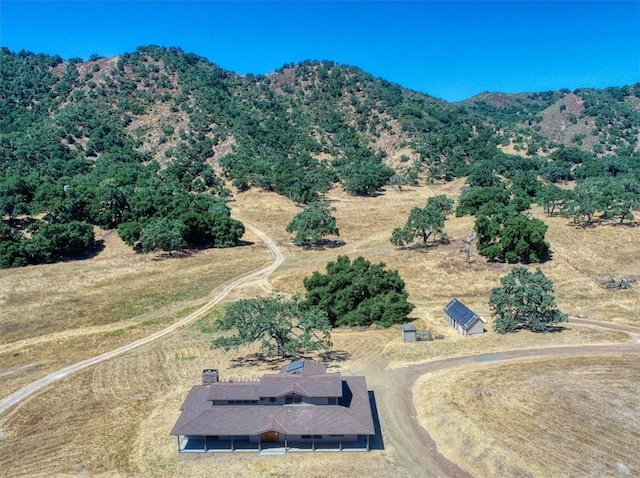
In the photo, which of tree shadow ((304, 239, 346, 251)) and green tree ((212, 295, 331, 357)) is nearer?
green tree ((212, 295, 331, 357))

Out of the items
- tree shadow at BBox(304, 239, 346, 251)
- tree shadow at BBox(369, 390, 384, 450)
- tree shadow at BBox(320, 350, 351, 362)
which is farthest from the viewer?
tree shadow at BBox(304, 239, 346, 251)

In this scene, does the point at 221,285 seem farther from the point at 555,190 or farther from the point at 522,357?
the point at 555,190

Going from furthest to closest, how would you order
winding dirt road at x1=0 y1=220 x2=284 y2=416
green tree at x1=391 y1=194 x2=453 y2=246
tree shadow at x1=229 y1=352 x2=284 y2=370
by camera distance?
green tree at x1=391 y1=194 x2=453 y2=246 < tree shadow at x1=229 y1=352 x2=284 y2=370 < winding dirt road at x1=0 y1=220 x2=284 y2=416

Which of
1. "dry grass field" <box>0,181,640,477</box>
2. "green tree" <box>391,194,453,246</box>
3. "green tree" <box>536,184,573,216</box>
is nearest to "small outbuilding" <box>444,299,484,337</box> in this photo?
"dry grass field" <box>0,181,640,477</box>

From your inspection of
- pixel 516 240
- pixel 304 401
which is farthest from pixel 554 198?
pixel 304 401

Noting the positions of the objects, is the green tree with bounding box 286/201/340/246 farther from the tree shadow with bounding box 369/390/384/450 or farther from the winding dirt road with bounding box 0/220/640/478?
the tree shadow with bounding box 369/390/384/450

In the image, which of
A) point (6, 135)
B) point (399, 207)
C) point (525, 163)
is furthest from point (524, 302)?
point (6, 135)

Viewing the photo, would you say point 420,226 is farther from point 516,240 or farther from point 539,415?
point 539,415
